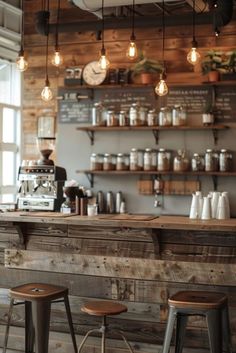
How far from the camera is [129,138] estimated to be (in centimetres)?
636

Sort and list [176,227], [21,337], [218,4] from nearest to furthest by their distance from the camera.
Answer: [176,227], [21,337], [218,4]

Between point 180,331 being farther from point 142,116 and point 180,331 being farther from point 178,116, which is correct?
point 142,116

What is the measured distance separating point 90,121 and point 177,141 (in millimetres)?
1055

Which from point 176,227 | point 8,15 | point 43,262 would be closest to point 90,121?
point 8,15

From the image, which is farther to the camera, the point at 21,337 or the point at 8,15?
the point at 8,15

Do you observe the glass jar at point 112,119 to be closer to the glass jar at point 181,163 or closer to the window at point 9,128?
the glass jar at point 181,163

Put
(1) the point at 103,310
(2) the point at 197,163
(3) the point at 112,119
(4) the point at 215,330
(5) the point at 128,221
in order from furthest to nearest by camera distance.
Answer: (3) the point at 112,119, (2) the point at 197,163, (5) the point at 128,221, (1) the point at 103,310, (4) the point at 215,330

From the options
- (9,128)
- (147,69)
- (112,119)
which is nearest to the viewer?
(147,69)

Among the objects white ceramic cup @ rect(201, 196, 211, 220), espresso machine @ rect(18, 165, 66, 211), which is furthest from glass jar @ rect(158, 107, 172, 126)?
white ceramic cup @ rect(201, 196, 211, 220)

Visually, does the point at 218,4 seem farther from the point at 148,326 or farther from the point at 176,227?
the point at 148,326

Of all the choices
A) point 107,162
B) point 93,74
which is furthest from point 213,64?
point 107,162

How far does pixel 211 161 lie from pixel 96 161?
130cm

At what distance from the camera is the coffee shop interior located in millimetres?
3764

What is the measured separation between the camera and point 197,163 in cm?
593
